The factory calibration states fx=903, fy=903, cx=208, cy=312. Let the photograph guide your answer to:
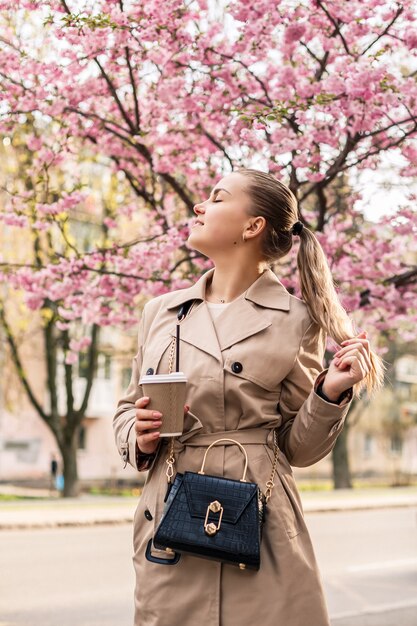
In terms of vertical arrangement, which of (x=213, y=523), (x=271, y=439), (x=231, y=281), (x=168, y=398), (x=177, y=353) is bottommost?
(x=213, y=523)

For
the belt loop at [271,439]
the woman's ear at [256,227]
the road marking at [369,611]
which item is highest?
the woman's ear at [256,227]

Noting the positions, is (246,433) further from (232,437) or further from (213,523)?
(213,523)

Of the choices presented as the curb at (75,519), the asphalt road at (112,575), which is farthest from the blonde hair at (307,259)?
the curb at (75,519)

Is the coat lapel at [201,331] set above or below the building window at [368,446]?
above

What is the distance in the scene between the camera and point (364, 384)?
2.69m

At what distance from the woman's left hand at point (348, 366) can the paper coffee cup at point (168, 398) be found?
429 mm

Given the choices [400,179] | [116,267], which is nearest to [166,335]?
[116,267]

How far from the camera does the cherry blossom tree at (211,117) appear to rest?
6492mm

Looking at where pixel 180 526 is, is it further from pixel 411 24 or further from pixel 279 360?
pixel 411 24

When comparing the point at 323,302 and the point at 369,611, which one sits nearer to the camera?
the point at 323,302

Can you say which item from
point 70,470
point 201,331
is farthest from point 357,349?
point 70,470

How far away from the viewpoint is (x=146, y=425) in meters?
2.39

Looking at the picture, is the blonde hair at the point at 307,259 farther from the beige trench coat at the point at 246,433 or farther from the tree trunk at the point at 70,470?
the tree trunk at the point at 70,470

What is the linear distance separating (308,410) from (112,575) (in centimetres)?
763
